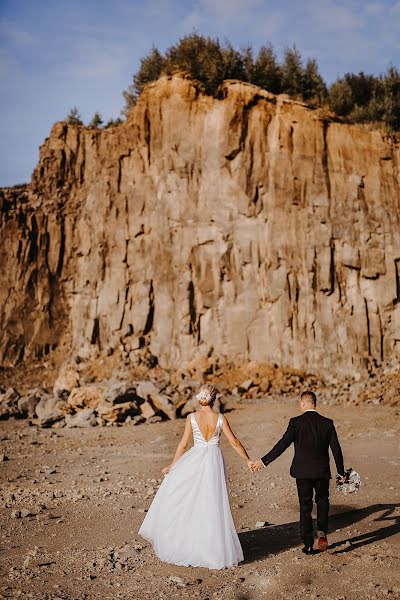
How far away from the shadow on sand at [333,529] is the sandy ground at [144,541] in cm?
1

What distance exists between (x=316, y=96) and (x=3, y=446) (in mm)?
18111

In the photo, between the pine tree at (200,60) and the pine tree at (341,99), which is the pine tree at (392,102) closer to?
the pine tree at (341,99)

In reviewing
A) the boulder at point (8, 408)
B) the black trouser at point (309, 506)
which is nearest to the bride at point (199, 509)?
the black trouser at point (309, 506)

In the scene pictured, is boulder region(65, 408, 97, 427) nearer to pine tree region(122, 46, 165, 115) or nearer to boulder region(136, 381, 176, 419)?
boulder region(136, 381, 176, 419)

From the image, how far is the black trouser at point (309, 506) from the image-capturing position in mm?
5270

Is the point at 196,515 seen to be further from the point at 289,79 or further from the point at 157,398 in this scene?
the point at 289,79

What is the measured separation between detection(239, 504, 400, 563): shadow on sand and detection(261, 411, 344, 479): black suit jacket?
80 centimetres

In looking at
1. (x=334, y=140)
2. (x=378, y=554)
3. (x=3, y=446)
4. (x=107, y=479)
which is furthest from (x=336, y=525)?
(x=334, y=140)

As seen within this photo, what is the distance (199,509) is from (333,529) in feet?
6.21

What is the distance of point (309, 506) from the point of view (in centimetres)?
533

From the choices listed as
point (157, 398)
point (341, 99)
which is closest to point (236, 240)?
point (341, 99)

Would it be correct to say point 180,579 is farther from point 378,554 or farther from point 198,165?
point 198,165

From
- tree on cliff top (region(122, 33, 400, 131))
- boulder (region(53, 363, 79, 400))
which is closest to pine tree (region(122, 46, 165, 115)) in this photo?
tree on cliff top (region(122, 33, 400, 131))

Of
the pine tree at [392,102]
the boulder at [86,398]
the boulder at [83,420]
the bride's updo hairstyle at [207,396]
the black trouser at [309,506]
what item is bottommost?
the boulder at [83,420]
